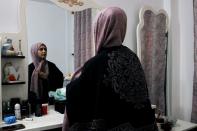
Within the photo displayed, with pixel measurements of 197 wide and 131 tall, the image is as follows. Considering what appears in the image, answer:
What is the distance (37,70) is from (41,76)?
0.05 m

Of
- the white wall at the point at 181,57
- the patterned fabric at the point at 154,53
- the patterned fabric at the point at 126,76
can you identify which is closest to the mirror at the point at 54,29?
the patterned fabric at the point at 154,53

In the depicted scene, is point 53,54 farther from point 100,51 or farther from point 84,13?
point 100,51

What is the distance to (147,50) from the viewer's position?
2.16 metres

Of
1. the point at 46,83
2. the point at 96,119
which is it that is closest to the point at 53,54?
the point at 46,83

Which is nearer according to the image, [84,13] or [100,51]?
[100,51]

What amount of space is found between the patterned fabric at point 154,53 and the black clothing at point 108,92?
1041 mm

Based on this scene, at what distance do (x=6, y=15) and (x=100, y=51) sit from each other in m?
0.76

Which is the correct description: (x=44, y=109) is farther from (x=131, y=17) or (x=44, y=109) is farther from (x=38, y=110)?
(x=131, y=17)

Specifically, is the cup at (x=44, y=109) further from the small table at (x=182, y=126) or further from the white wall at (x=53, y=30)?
the small table at (x=182, y=126)

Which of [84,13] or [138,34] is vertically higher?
[84,13]

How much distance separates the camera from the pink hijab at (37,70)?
1647mm

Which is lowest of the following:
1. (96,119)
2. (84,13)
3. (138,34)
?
(96,119)

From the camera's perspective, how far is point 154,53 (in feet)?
7.21

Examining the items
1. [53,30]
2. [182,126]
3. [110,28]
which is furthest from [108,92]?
[182,126]
